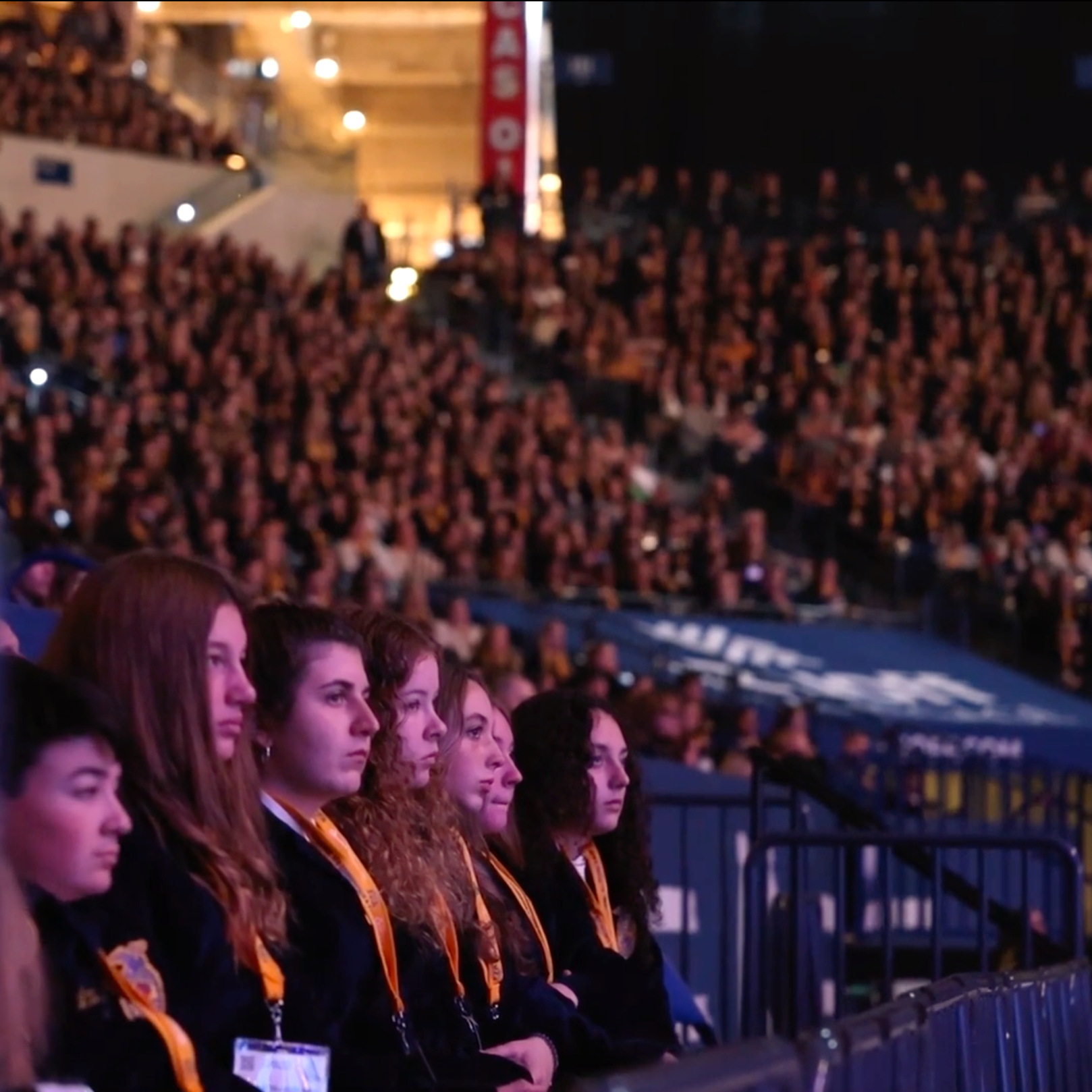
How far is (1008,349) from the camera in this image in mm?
24469

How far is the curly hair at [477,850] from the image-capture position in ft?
18.0

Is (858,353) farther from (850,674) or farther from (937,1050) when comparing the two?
(937,1050)

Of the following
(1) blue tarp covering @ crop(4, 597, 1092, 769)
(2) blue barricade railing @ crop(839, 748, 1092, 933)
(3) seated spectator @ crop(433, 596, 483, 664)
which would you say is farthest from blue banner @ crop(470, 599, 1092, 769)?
(2) blue barricade railing @ crop(839, 748, 1092, 933)

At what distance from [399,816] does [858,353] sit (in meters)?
19.2

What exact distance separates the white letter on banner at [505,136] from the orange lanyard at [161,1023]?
2794 centimetres

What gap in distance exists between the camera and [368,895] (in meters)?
4.49

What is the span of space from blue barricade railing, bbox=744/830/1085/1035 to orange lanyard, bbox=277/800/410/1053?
266 centimetres

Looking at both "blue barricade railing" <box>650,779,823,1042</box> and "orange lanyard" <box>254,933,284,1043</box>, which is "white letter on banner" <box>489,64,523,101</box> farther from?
"orange lanyard" <box>254,933,284,1043</box>

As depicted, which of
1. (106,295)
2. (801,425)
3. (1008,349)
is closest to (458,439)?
(106,295)

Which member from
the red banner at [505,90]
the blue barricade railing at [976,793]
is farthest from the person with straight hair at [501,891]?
the red banner at [505,90]

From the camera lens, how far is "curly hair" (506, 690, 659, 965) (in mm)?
6332

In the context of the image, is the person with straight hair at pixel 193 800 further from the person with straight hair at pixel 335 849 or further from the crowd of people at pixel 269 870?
the person with straight hair at pixel 335 849

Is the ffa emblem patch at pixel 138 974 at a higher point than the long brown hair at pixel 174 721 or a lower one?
lower

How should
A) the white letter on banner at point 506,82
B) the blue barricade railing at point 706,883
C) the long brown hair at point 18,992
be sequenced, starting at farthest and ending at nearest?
the white letter on banner at point 506,82 → the blue barricade railing at point 706,883 → the long brown hair at point 18,992
